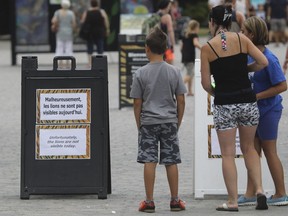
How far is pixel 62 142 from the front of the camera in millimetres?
9477

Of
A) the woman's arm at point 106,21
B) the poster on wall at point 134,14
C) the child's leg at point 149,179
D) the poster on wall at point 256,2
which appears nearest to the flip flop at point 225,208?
the child's leg at point 149,179

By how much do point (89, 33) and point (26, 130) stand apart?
16.0m

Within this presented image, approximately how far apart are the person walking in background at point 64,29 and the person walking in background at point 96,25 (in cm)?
37

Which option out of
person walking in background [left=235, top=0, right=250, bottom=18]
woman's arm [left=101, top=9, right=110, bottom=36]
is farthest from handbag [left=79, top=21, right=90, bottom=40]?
person walking in background [left=235, top=0, right=250, bottom=18]

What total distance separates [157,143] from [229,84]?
0.80m

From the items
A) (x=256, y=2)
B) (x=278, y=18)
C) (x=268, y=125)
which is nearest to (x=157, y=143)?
(x=268, y=125)

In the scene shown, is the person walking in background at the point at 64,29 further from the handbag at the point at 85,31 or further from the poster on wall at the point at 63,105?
the poster on wall at the point at 63,105

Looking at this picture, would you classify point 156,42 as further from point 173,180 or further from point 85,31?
point 85,31

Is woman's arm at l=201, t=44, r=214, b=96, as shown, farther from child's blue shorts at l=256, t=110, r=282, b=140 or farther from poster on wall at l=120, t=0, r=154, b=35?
poster on wall at l=120, t=0, r=154, b=35

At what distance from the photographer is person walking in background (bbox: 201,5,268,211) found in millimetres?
8469

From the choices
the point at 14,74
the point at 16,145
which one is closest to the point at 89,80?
the point at 16,145

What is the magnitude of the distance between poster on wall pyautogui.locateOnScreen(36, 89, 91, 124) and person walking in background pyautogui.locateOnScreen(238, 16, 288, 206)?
149cm

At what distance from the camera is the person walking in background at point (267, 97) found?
8805 millimetres

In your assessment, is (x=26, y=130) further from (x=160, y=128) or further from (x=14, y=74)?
(x=14, y=74)
